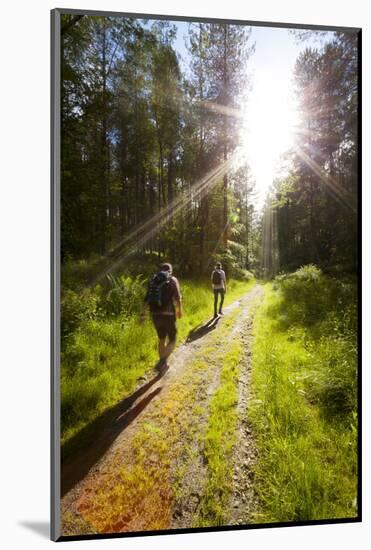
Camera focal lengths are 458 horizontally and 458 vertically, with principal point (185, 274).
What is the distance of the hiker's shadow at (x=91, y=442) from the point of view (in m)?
3.46

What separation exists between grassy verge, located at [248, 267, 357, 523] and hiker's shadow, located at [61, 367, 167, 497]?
1.07m

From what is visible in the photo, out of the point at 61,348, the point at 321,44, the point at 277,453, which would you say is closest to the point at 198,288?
the point at 61,348

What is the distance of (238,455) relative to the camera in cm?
370

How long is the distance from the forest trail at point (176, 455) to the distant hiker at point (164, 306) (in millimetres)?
111

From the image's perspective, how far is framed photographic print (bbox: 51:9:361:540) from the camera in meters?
3.56

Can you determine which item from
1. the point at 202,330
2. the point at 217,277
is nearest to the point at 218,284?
the point at 217,277

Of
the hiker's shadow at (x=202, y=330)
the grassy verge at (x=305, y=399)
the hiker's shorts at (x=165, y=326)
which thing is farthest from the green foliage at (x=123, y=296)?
the grassy verge at (x=305, y=399)

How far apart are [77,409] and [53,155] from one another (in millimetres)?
1964

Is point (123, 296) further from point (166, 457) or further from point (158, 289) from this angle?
point (166, 457)

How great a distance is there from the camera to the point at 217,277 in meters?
3.94

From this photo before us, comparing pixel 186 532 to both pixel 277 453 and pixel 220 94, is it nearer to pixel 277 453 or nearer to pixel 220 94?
pixel 277 453

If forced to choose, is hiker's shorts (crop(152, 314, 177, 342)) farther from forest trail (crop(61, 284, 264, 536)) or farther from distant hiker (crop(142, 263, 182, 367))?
forest trail (crop(61, 284, 264, 536))

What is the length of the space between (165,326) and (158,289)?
0.31 metres

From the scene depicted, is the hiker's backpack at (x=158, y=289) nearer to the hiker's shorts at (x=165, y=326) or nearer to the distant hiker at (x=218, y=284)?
the hiker's shorts at (x=165, y=326)
